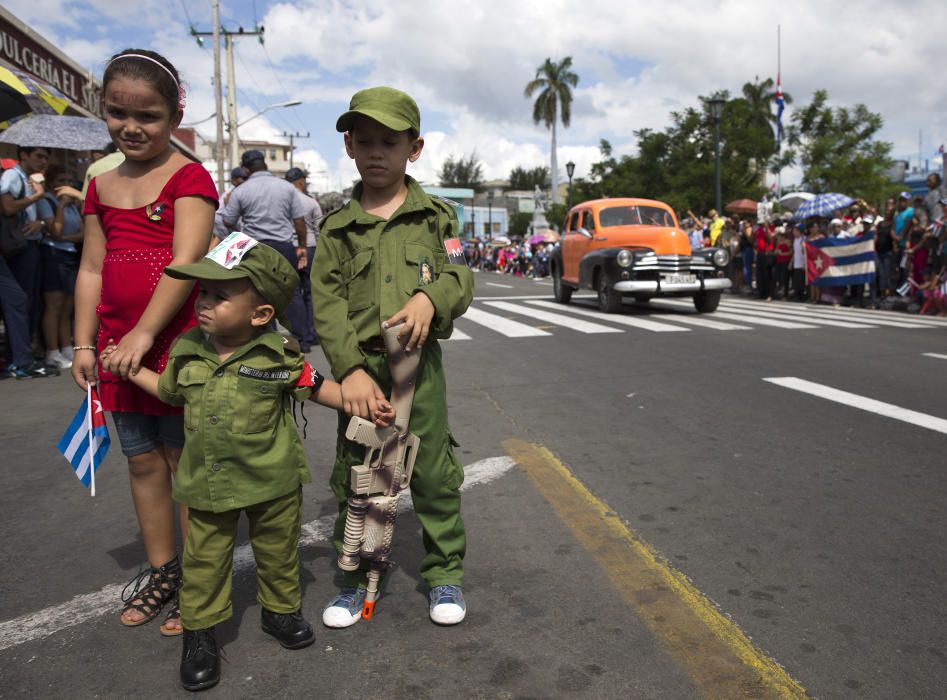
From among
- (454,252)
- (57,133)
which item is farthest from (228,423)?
(57,133)

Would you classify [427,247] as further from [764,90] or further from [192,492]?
[764,90]

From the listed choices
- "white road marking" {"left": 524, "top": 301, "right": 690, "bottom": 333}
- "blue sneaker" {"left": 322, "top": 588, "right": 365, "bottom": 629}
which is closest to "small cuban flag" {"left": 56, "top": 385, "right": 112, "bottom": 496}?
"blue sneaker" {"left": 322, "top": 588, "right": 365, "bottom": 629}

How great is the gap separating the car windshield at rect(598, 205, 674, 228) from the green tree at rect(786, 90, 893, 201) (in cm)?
2529

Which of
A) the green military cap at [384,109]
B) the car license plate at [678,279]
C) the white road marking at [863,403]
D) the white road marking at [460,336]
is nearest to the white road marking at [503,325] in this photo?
the white road marking at [460,336]

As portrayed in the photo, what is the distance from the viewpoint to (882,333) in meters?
9.80

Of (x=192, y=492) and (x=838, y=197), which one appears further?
(x=838, y=197)

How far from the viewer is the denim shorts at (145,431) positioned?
101 inches

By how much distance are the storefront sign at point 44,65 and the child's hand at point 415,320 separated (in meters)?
16.0

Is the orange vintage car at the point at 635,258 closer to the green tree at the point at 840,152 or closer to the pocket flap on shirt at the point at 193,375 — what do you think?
the pocket flap on shirt at the point at 193,375

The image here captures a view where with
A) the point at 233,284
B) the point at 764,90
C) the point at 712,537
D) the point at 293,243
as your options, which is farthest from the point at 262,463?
the point at 764,90

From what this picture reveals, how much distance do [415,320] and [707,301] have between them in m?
11.4

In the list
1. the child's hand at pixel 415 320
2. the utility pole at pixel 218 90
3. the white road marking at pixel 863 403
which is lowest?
the white road marking at pixel 863 403

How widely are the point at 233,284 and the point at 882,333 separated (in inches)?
373

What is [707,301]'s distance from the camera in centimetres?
1291
